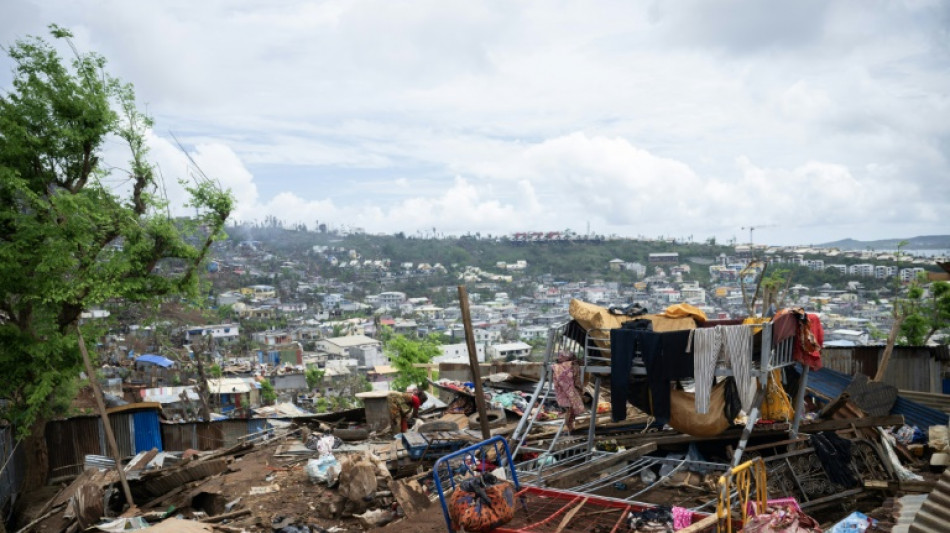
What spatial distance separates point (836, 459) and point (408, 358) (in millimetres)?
18736

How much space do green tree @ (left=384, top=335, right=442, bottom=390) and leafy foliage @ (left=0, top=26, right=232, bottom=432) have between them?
36.3ft

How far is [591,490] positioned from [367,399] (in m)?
8.54

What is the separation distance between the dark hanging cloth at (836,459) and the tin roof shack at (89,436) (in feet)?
52.1

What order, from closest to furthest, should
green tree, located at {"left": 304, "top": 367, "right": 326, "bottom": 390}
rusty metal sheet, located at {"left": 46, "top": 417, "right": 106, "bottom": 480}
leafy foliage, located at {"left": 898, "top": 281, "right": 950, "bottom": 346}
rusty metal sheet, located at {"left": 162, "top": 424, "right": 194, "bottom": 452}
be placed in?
rusty metal sheet, located at {"left": 46, "top": 417, "right": 106, "bottom": 480}
rusty metal sheet, located at {"left": 162, "top": 424, "right": 194, "bottom": 452}
leafy foliage, located at {"left": 898, "top": 281, "right": 950, "bottom": 346}
green tree, located at {"left": 304, "top": 367, "right": 326, "bottom": 390}

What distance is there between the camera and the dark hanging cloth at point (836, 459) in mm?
8992

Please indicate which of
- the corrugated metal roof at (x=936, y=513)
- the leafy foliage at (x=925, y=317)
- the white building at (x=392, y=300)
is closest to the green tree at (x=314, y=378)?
the leafy foliage at (x=925, y=317)

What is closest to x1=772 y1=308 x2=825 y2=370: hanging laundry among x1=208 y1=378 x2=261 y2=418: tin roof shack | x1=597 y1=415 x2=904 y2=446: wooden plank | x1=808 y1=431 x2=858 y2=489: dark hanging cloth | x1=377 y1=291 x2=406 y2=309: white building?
x1=808 y1=431 x2=858 y2=489: dark hanging cloth

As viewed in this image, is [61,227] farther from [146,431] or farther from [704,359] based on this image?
[704,359]

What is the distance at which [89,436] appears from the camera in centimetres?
1680

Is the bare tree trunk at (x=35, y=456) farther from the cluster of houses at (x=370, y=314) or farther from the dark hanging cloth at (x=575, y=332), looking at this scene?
the dark hanging cloth at (x=575, y=332)

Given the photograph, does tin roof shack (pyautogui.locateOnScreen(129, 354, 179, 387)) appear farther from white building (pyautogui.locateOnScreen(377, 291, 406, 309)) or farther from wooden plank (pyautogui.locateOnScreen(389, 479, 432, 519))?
white building (pyautogui.locateOnScreen(377, 291, 406, 309))

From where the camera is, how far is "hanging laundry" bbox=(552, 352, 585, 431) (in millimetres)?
10367

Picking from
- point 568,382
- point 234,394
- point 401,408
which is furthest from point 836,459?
point 234,394

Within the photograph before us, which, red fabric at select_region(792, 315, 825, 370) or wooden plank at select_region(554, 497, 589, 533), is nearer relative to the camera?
wooden plank at select_region(554, 497, 589, 533)
